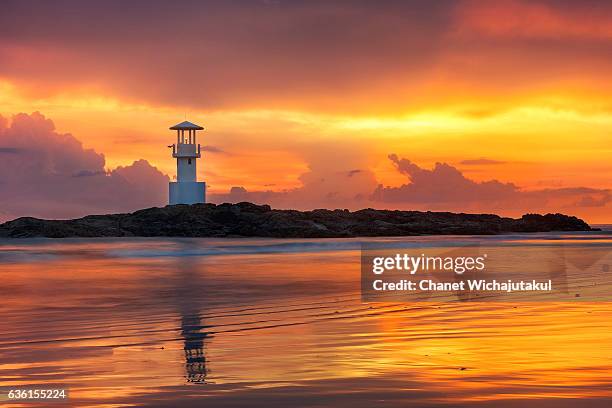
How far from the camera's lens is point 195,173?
276 feet

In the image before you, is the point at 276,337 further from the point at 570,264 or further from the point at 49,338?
the point at 570,264

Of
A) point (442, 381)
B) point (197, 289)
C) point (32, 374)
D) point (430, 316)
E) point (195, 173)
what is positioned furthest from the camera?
point (195, 173)

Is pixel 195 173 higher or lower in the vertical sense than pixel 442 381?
higher

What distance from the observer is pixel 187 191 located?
8506 cm

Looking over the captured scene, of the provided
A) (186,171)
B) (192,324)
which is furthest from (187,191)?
(192,324)

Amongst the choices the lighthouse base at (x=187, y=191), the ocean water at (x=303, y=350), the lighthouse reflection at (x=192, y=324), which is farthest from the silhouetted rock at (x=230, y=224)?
the ocean water at (x=303, y=350)

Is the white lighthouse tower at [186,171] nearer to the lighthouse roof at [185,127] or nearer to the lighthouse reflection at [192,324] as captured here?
the lighthouse roof at [185,127]

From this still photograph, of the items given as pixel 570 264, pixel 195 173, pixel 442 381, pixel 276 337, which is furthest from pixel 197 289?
pixel 195 173

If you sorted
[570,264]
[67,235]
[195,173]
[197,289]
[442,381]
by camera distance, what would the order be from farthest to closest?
[67,235]
[195,173]
[570,264]
[197,289]
[442,381]

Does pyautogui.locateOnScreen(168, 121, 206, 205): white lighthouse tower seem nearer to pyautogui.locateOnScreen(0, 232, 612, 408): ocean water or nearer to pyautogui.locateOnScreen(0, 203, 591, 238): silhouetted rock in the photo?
pyautogui.locateOnScreen(0, 203, 591, 238): silhouetted rock

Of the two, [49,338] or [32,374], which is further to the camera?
[49,338]

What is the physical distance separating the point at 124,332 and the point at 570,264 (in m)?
27.2

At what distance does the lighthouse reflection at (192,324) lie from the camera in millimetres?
9781

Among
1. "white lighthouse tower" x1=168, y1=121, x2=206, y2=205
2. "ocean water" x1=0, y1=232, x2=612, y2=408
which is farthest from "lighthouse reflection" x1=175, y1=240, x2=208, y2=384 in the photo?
"white lighthouse tower" x1=168, y1=121, x2=206, y2=205
